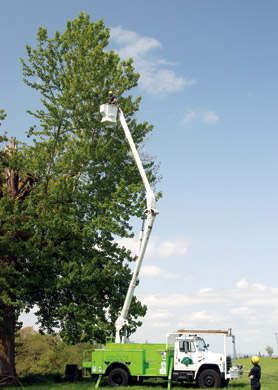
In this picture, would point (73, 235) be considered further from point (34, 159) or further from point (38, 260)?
point (34, 159)

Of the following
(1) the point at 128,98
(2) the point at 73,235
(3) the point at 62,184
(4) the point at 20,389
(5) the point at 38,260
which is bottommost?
(4) the point at 20,389

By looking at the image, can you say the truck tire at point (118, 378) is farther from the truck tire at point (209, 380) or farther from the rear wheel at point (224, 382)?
the rear wheel at point (224, 382)

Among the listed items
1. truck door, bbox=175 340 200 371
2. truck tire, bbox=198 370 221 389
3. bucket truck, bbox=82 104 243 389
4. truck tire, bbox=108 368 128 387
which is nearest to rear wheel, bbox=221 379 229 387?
bucket truck, bbox=82 104 243 389

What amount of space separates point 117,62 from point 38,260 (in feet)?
49.2

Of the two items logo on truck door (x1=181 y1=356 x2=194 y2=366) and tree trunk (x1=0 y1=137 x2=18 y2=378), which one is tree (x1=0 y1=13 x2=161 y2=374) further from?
logo on truck door (x1=181 y1=356 x2=194 y2=366)

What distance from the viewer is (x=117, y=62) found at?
96.5 feet

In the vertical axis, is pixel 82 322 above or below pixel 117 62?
below

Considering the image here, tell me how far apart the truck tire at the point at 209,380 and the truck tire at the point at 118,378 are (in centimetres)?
358

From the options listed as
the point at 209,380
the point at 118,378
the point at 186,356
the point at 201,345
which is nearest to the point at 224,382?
the point at 209,380

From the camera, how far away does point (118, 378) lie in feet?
65.2

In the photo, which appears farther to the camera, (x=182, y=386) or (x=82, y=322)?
(x=82, y=322)

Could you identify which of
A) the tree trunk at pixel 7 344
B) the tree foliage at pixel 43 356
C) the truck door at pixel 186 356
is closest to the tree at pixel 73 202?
the tree trunk at pixel 7 344

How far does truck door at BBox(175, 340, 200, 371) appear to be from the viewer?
62.8ft

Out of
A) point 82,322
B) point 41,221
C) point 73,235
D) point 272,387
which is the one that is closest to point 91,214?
point 73,235
